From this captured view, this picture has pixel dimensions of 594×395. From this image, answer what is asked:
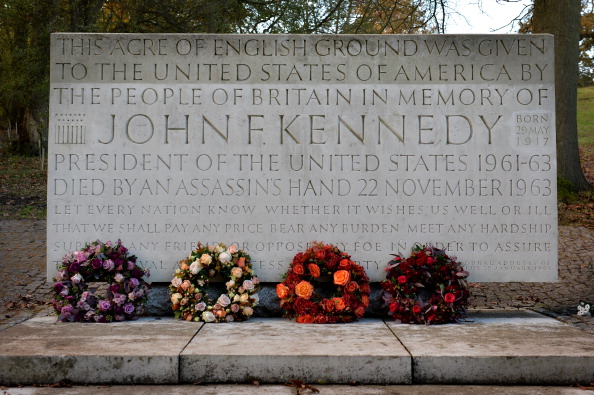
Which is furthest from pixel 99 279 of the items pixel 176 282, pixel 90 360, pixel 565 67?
pixel 565 67

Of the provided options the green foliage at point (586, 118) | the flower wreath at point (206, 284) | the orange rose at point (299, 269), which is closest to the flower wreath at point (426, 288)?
the orange rose at point (299, 269)

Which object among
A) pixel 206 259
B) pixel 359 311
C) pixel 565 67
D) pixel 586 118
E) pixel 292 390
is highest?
pixel 586 118

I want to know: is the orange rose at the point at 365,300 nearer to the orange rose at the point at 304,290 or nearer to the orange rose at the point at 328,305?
the orange rose at the point at 328,305

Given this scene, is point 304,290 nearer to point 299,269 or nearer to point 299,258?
point 299,269

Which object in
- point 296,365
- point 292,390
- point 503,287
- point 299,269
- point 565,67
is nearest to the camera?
point 292,390

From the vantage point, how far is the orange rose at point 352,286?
256 inches

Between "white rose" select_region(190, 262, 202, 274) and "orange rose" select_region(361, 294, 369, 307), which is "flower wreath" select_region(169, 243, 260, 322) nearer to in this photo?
"white rose" select_region(190, 262, 202, 274)

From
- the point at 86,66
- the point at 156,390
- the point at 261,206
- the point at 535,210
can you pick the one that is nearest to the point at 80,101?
the point at 86,66

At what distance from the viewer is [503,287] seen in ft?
32.1

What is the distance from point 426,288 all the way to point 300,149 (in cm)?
201

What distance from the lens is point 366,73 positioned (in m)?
7.18

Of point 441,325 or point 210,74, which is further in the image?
point 210,74

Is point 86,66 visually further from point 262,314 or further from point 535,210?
point 535,210

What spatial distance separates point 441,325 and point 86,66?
468cm
